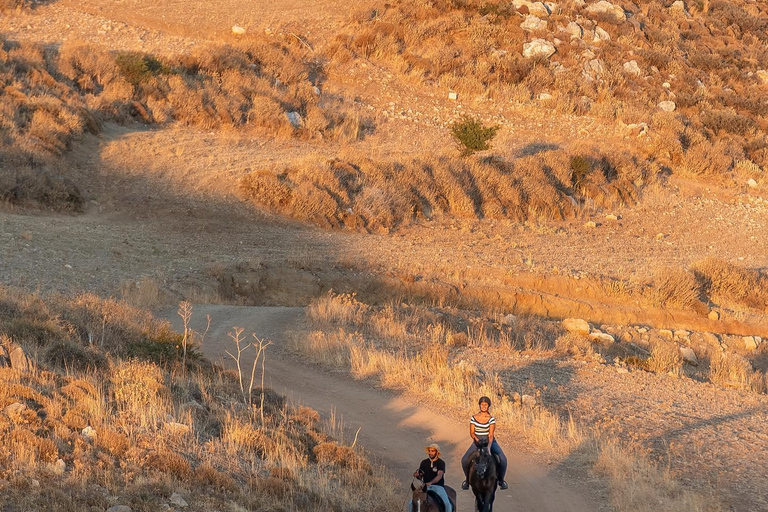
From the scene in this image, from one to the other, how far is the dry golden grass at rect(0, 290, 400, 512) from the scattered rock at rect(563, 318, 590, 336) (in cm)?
731

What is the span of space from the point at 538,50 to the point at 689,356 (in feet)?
68.5

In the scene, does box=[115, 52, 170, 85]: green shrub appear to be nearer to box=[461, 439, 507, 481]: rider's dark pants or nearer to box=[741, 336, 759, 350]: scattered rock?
box=[741, 336, 759, 350]: scattered rock

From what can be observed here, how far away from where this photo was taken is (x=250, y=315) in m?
13.5

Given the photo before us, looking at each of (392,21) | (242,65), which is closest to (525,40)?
(392,21)

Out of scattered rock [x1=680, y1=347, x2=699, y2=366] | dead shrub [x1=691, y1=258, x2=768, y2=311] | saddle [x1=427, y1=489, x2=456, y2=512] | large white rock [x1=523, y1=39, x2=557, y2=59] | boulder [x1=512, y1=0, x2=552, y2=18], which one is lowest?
dead shrub [x1=691, y1=258, x2=768, y2=311]

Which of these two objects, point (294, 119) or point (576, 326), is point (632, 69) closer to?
point (294, 119)

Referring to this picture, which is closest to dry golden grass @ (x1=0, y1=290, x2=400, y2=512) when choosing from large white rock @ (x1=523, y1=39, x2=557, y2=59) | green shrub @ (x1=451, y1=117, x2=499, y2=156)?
green shrub @ (x1=451, y1=117, x2=499, y2=156)

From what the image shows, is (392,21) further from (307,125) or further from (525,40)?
(307,125)

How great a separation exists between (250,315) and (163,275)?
231cm

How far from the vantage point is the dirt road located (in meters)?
7.51

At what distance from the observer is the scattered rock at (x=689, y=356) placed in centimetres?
1397

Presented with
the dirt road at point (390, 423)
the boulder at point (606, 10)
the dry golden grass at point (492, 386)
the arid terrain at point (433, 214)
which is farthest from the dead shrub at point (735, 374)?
the boulder at point (606, 10)

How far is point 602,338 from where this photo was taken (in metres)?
14.2

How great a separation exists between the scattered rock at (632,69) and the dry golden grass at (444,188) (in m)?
7.44
